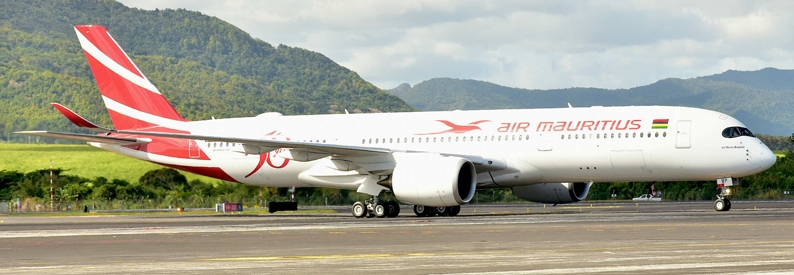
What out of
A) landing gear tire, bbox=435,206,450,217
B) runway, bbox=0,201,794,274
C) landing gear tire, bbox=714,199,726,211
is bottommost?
runway, bbox=0,201,794,274

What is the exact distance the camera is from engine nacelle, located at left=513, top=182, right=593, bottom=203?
1586 inches

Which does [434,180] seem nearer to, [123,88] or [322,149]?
[322,149]

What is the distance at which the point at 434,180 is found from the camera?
35.0m

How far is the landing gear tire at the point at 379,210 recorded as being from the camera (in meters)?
37.5

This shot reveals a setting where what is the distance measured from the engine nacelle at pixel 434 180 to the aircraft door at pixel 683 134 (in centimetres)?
629

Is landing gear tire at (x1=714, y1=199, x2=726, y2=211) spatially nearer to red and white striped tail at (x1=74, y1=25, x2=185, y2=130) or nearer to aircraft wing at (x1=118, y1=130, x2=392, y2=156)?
aircraft wing at (x1=118, y1=130, x2=392, y2=156)

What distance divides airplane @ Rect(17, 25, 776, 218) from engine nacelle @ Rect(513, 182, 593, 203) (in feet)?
0.12

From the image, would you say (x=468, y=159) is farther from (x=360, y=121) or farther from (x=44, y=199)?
(x=44, y=199)

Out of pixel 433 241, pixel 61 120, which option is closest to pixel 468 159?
pixel 433 241

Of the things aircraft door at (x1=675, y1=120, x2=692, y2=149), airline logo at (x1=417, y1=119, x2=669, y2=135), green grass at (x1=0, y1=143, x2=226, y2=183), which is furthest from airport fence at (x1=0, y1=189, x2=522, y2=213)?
aircraft door at (x1=675, y1=120, x2=692, y2=149)

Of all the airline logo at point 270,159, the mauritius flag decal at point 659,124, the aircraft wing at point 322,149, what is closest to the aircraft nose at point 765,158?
the mauritius flag decal at point 659,124

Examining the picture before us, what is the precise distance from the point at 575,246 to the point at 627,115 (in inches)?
690

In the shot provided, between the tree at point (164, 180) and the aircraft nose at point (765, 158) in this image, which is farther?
the tree at point (164, 180)

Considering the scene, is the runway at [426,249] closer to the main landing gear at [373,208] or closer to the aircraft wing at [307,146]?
the aircraft wing at [307,146]
